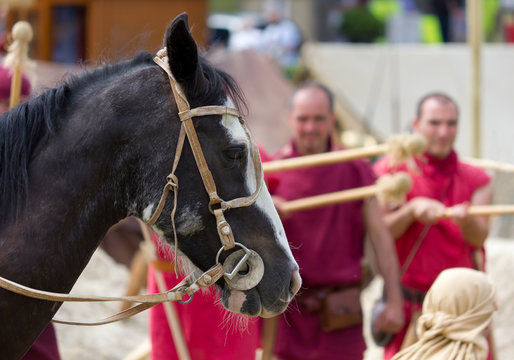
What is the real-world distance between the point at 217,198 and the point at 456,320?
1.01 metres

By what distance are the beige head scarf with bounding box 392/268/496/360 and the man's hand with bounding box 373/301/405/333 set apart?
3.53 feet

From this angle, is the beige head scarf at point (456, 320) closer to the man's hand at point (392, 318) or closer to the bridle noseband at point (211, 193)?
the bridle noseband at point (211, 193)

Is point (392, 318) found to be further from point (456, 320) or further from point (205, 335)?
point (456, 320)

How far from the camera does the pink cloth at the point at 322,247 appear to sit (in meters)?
3.82

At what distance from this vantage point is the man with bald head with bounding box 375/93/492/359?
12.8ft

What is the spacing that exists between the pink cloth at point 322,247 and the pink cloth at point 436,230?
10.0 inches

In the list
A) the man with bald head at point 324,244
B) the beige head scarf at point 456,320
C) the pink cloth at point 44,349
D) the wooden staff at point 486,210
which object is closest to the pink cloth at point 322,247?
the man with bald head at point 324,244

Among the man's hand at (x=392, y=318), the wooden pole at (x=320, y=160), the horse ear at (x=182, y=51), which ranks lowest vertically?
the man's hand at (x=392, y=318)

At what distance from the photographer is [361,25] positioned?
1123 cm

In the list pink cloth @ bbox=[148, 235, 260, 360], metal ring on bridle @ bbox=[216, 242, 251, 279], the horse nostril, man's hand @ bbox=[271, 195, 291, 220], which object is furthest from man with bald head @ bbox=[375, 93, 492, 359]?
metal ring on bridle @ bbox=[216, 242, 251, 279]

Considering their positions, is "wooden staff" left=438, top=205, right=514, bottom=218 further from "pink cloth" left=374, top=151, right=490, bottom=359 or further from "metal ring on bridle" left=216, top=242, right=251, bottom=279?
"metal ring on bridle" left=216, top=242, right=251, bottom=279

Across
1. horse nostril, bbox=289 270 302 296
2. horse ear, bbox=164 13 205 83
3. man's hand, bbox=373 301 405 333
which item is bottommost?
man's hand, bbox=373 301 405 333

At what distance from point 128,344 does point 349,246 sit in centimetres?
263

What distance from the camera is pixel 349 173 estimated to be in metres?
3.95
